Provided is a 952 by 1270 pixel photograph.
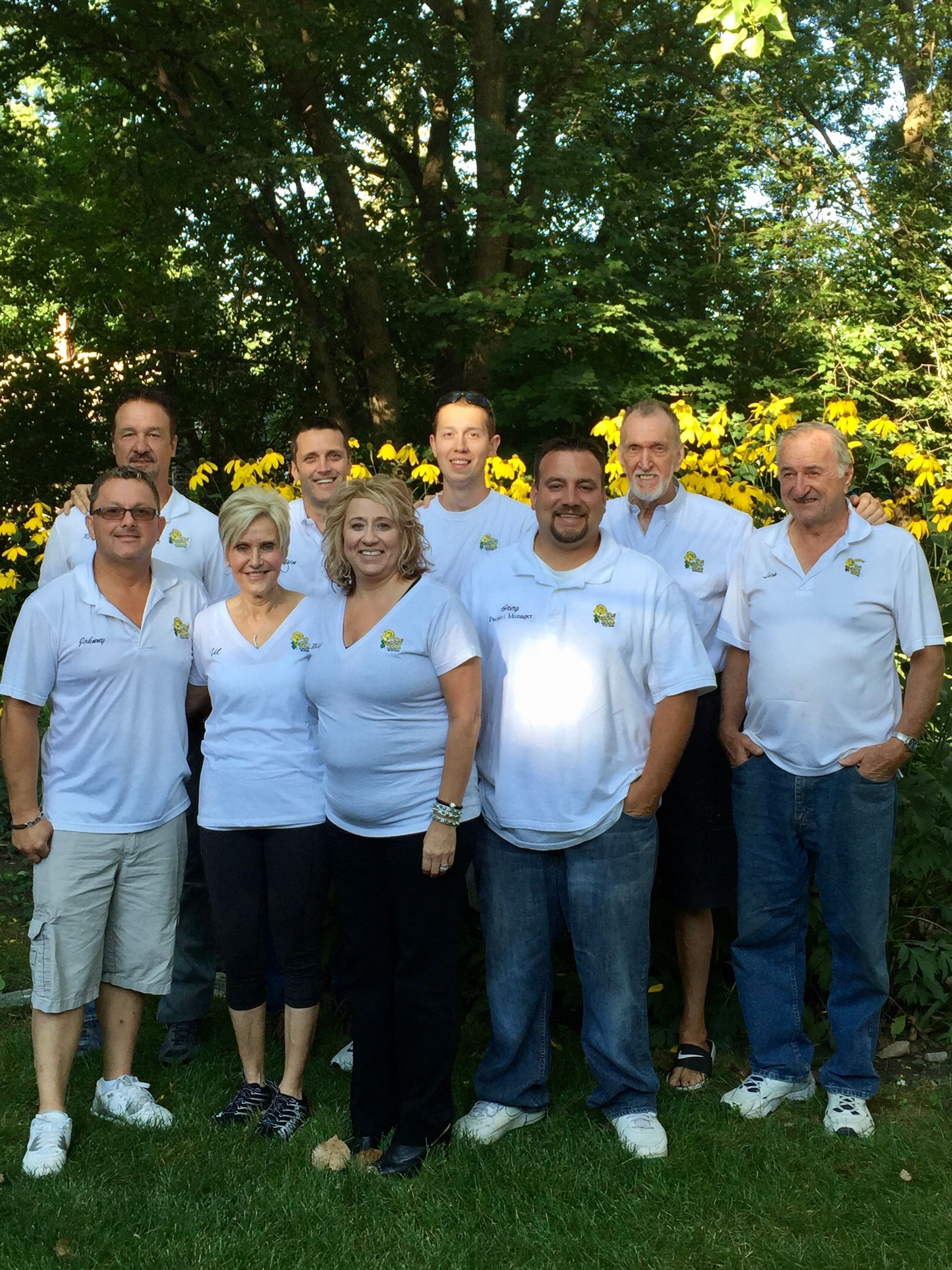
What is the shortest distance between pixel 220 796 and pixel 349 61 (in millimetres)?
12129

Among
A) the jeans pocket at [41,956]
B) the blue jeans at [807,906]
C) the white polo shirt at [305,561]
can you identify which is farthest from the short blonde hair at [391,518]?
the jeans pocket at [41,956]

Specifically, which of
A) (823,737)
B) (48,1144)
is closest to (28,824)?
(48,1144)

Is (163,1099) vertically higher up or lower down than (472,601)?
lower down

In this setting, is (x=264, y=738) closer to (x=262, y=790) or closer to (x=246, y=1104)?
(x=262, y=790)

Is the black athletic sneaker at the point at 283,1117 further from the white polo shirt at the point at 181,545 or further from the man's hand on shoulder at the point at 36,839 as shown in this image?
the white polo shirt at the point at 181,545

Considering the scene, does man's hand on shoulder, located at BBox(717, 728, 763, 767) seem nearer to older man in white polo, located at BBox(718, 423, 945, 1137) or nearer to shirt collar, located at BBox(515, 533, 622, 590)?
older man in white polo, located at BBox(718, 423, 945, 1137)

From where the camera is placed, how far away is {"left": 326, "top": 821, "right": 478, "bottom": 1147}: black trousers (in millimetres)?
3615

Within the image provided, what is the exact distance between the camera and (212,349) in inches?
688

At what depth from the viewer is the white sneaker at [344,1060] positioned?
443 centimetres

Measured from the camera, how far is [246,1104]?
4.06 m

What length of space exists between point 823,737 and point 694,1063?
131 cm

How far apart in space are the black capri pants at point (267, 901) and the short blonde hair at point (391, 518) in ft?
2.65

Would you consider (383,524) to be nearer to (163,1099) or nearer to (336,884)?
(336,884)

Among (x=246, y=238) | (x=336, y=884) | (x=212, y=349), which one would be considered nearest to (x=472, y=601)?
(x=336, y=884)
